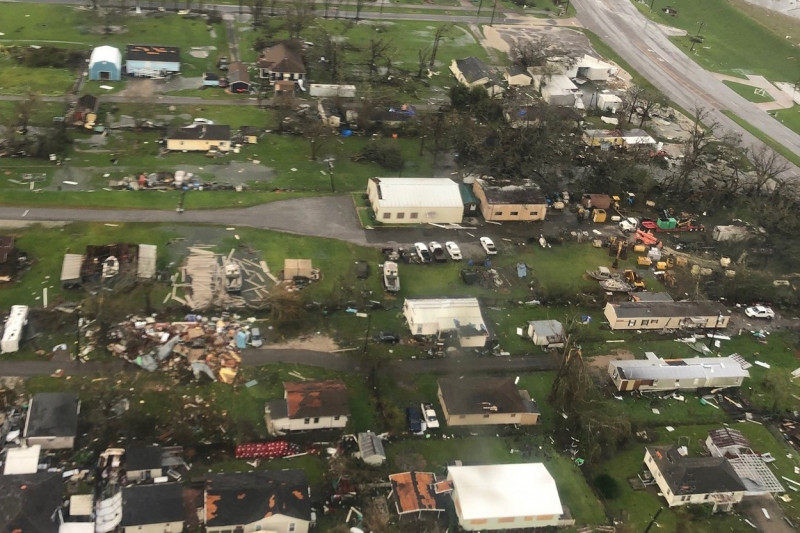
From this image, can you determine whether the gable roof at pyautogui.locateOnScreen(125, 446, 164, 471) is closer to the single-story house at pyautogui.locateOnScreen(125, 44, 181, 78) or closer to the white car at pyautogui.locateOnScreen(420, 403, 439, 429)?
the white car at pyautogui.locateOnScreen(420, 403, 439, 429)

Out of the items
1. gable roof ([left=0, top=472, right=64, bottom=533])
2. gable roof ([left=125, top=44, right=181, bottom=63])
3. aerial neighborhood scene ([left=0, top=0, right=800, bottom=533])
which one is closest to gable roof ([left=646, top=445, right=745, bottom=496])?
aerial neighborhood scene ([left=0, top=0, right=800, bottom=533])

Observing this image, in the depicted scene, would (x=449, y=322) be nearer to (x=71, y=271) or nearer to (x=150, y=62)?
(x=71, y=271)

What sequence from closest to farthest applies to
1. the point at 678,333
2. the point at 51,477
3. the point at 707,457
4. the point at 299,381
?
the point at 51,477 < the point at 707,457 < the point at 299,381 < the point at 678,333

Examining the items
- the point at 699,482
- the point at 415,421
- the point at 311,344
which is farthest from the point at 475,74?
the point at 699,482

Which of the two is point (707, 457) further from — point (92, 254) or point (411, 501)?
point (92, 254)

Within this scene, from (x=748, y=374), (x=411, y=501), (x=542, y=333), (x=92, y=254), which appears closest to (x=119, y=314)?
(x=92, y=254)

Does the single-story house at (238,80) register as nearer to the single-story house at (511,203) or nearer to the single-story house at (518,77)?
the single-story house at (511,203)
